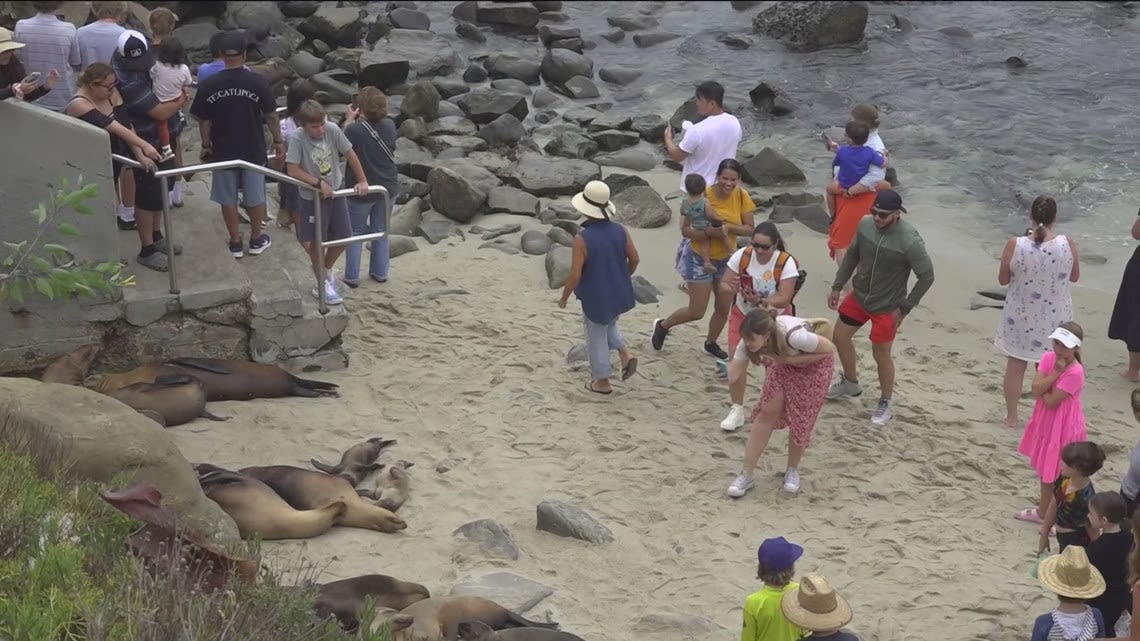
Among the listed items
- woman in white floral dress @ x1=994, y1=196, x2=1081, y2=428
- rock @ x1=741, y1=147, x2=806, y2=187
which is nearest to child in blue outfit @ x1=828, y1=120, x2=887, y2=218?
woman in white floral dress @ x1=994, y1=196, x2=1081, y2=428

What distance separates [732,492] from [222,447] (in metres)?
3.52

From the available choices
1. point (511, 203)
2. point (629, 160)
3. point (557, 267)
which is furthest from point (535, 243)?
point (629, 160)

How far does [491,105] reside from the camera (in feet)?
61.9

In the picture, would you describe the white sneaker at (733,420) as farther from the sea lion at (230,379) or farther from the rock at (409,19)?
the rock at (409,19)

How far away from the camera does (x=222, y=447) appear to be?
30.8 feet

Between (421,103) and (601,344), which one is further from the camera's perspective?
(421,103)

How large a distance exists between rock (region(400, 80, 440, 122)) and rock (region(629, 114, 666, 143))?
108 inches

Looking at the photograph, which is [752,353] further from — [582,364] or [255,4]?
[255,4]

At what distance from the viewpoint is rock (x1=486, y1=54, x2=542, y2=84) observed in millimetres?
21469

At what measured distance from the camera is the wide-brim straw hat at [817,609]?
238 inches

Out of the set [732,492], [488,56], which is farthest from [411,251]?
[488,56]

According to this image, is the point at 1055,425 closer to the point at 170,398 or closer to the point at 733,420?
the point at 733,420

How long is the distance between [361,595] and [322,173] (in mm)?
4308

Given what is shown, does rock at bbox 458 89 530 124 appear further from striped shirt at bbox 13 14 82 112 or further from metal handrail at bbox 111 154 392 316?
striped shirt at bbox 13 14 82 112
